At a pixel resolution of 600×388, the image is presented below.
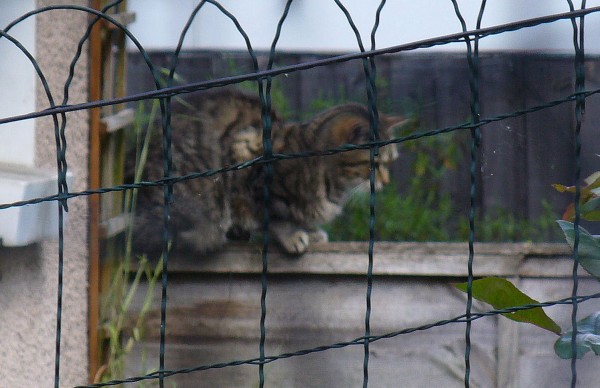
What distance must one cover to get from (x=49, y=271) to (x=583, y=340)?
156cm

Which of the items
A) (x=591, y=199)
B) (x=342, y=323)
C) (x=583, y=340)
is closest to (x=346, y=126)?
(x=342, y=323)

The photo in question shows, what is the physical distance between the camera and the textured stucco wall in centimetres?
227

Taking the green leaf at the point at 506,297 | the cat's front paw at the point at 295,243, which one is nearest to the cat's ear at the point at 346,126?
the cat's front paw at the point at 295,243

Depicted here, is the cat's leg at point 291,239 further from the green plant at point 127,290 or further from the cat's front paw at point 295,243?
the green plant at point 127,290

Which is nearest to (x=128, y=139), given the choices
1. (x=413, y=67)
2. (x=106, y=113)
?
(x=106, y=113)

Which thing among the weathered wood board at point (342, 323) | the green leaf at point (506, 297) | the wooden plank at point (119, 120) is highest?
the wooden plank at point (119, 120)

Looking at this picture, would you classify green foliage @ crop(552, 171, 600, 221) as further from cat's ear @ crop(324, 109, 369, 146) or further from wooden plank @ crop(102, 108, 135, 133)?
cat's ear @ crop(324, 109, 369, 146)

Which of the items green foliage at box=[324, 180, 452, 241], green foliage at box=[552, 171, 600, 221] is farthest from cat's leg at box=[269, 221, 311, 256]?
green foliage at box=[552, 171, 600, 221]

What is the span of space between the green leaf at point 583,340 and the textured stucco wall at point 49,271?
1.48 m

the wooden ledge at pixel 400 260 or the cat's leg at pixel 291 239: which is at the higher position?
the cat's leg at pixel 291 239

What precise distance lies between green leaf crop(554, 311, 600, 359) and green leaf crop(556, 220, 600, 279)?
7cm

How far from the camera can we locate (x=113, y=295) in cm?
271

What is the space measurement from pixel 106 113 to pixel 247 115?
2.62ft

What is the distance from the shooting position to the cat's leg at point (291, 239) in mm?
2916
